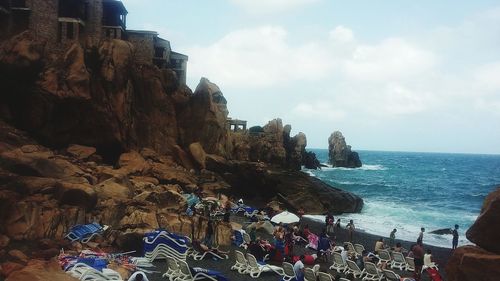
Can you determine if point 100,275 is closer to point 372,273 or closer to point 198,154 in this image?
point 372,273

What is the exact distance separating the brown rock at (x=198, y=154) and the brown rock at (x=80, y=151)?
39.8 ft

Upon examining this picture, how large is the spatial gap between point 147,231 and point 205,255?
8.79 feet

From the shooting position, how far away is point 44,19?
34.2 meters

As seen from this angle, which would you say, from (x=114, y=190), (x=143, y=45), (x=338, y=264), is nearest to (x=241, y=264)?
(x=338, y=264)

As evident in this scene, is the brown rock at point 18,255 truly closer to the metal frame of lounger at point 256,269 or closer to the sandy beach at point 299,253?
the sandy beach at point 299,253

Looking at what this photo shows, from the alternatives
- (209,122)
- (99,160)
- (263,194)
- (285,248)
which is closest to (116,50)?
(99,160)

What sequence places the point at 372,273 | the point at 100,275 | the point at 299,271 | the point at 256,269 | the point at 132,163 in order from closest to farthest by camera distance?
1. the point at 100,275
2. the point at 299,271
3. the point at 256,269
4. the point at 372,273
5. the point at 132,163

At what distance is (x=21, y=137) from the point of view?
30625 millimetres

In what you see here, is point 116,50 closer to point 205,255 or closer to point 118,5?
point 118,5

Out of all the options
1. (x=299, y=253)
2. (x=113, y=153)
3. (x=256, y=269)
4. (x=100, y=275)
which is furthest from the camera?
(x=113, y=153)

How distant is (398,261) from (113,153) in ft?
84.7

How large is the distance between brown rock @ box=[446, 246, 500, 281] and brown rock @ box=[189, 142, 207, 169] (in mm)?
39266

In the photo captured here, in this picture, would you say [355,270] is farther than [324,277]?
Yes

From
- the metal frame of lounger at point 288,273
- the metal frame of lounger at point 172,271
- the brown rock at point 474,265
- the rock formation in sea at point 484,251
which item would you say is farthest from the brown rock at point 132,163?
the rock formation in sea at point 484,251
